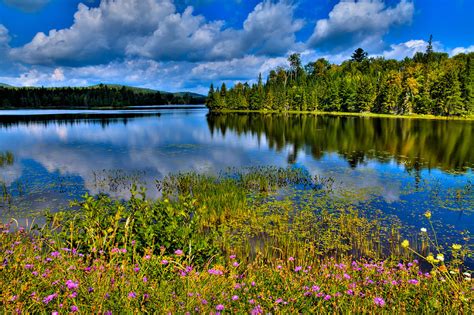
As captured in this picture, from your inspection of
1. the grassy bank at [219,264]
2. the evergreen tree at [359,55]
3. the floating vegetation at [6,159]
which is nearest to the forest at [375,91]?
the evergreen tree at [359,55]

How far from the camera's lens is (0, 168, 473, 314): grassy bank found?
13.9 feet

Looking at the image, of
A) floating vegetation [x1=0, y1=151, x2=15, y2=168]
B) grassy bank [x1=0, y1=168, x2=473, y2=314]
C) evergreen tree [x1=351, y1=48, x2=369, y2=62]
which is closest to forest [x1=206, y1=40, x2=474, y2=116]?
evergreen tree [x1=351, y1=48, x2=369, y2=62]

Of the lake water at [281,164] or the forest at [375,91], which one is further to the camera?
the forest at [375,91]

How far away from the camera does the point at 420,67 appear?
10900 centimetres

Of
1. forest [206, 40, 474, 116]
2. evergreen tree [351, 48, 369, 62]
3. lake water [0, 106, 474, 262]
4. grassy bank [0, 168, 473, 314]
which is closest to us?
grassy bank [0, 168, 473, 314]

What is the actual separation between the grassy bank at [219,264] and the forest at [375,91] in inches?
3394

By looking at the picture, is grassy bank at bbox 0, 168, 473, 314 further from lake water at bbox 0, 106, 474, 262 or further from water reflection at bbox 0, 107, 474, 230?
water reflection at bbox 0, 107, 474, 230

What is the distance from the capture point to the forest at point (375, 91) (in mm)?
81562

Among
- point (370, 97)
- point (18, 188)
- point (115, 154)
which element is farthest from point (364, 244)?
point (370, 97)

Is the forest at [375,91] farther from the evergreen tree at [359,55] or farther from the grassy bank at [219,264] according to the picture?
the grassy bank at [219,264]

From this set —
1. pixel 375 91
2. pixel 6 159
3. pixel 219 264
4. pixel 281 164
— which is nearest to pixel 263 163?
pixel 281 164

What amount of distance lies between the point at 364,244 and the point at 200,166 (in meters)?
17.9

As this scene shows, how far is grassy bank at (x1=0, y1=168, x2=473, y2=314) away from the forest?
8621cm

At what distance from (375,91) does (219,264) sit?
112865mm
